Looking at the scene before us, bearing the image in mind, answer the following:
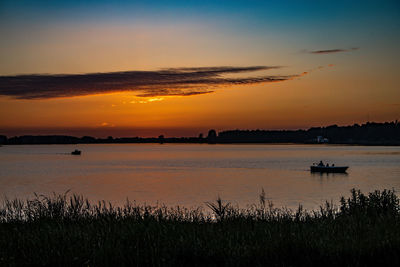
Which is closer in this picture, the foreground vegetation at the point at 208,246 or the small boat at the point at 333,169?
the foreground vegetation at the point at 208,246

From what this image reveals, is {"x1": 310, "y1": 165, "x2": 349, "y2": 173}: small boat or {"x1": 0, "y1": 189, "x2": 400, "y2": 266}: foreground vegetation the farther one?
{"x1": 310, "y1": 165, "x2": 349, "y2": 173}: small boat

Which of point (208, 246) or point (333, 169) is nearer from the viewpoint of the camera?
point (208, 246)

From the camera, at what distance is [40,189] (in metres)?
65.6

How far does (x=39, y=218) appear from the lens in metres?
14.2

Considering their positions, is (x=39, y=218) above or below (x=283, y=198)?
above

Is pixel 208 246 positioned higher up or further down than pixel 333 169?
higher up

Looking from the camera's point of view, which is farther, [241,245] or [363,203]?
[363,203]

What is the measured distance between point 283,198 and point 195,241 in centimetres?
4510

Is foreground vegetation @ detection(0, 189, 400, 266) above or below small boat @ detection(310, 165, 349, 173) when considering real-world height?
above

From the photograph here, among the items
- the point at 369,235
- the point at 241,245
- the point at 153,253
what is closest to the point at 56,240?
the point at 153,253

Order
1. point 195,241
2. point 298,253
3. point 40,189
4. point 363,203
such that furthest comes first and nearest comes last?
point 40,189
point 363,203
point 195,241
point 298,253

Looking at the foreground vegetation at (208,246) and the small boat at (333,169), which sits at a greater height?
the foreground vegetation at (208,246)

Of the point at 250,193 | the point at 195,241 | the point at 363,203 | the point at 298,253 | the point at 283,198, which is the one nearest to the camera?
the point at 298,253

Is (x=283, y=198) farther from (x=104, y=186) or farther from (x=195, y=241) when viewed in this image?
(x=195, y=241)
